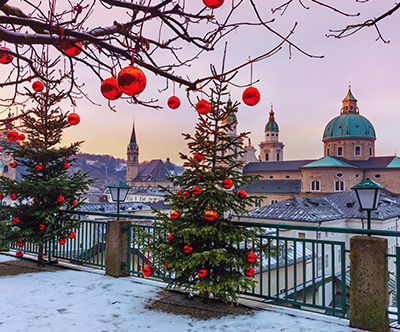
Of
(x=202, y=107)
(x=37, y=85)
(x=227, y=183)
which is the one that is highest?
(x=37, y=85)

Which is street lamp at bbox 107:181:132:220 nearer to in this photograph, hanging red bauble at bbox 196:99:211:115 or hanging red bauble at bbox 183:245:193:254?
hanging red bauble at bbox 183:245:193:254

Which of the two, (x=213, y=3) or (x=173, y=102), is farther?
(x=173, y=102)

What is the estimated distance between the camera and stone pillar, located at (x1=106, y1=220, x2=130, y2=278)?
5762 millimetres

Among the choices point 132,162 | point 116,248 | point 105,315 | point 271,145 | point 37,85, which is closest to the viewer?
point 105,315

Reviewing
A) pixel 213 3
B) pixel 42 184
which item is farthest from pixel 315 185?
pixel 213 3

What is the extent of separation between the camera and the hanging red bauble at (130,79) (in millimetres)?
2803

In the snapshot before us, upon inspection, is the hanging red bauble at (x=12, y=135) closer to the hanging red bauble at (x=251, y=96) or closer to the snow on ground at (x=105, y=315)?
the snow on ground at (x=105, y=315)

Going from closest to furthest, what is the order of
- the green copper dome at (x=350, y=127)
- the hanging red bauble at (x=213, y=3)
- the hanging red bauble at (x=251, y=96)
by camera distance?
1. the hanging red bauble at (x=213, y=3)
2. the hanging red bauble at (x=251, y=96)
3. the green copper dome at (x=350, y=127)

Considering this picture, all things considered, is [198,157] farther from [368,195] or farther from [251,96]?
[368,195]

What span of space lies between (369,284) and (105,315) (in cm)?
315

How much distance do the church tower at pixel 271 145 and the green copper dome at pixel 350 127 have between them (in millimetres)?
20670

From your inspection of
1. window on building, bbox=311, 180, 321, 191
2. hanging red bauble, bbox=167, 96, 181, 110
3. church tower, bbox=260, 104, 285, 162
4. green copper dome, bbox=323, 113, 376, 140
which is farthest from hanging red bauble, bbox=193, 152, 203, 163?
church tower, bbox=260, 104, 285, 162

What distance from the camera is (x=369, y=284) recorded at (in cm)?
366

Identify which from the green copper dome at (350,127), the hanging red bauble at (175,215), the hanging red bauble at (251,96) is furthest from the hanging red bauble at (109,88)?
the green copper dome at (350,127)
